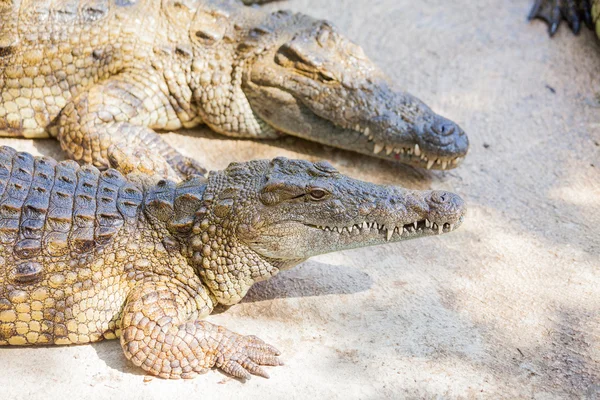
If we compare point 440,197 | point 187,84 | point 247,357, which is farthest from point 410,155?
point 247,357

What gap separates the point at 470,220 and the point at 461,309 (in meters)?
0.95

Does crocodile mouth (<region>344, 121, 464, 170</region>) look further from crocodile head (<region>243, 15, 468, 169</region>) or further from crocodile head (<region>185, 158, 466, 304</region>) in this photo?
crocodile head (<region>185, 158, 466, 304</region>)

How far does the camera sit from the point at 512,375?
3.47 metres

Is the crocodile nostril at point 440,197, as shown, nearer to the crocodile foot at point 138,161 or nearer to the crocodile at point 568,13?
the crocodile foot at point 138,161

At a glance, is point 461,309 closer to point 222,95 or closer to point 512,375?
point 512,375

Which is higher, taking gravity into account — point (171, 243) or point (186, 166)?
point (171, 243)

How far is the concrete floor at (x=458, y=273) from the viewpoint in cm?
343

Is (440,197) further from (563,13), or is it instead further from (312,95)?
(563,13)

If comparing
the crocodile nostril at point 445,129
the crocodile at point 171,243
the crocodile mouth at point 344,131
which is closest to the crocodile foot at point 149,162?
the crocodile mouth at point 344,131

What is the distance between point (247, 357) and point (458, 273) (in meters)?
1.46

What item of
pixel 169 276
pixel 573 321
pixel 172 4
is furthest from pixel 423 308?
pixel 172 4

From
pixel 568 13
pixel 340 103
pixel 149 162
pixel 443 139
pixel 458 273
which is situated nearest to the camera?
pixel 458 273

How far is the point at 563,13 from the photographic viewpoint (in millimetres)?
6594

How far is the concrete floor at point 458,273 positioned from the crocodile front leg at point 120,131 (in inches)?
12.4
